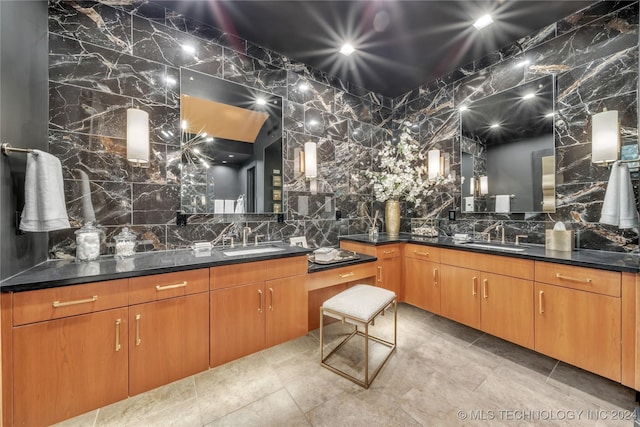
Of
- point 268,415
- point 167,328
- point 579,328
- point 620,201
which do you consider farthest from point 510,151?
point 167,328

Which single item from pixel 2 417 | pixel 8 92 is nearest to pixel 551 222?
pixel 2 417

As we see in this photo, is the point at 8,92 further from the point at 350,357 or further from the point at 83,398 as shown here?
the point at 350,357

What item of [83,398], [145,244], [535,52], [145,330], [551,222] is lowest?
[83,398]

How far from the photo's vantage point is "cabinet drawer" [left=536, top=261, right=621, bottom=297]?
1595 millimetres

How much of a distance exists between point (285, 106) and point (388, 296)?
7.85ft

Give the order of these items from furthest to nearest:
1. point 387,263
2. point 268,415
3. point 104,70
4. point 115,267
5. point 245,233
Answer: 1. point 387,263
2. point 245,233
3. point 104,70
4. point 115,267
5. point 268,415

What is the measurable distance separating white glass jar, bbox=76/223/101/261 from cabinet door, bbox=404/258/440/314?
122 inches

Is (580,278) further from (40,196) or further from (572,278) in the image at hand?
(40,196)

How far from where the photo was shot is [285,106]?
2836 millimetres

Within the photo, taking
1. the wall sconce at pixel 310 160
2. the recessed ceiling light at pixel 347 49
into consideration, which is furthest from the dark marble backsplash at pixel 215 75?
the recessed ceiling light at pixel 347 49

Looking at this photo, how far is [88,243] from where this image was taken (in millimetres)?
1783

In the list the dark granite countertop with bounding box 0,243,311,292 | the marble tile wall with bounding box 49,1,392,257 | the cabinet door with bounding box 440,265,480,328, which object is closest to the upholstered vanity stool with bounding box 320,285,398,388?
the dark granite countertop with bounding box 0,243,311,292

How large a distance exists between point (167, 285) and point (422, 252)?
2567 mm

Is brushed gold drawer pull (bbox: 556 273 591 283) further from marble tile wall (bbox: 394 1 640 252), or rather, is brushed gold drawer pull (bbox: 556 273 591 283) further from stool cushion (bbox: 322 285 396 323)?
stool cushion (bbox: 322 285 396 323)
